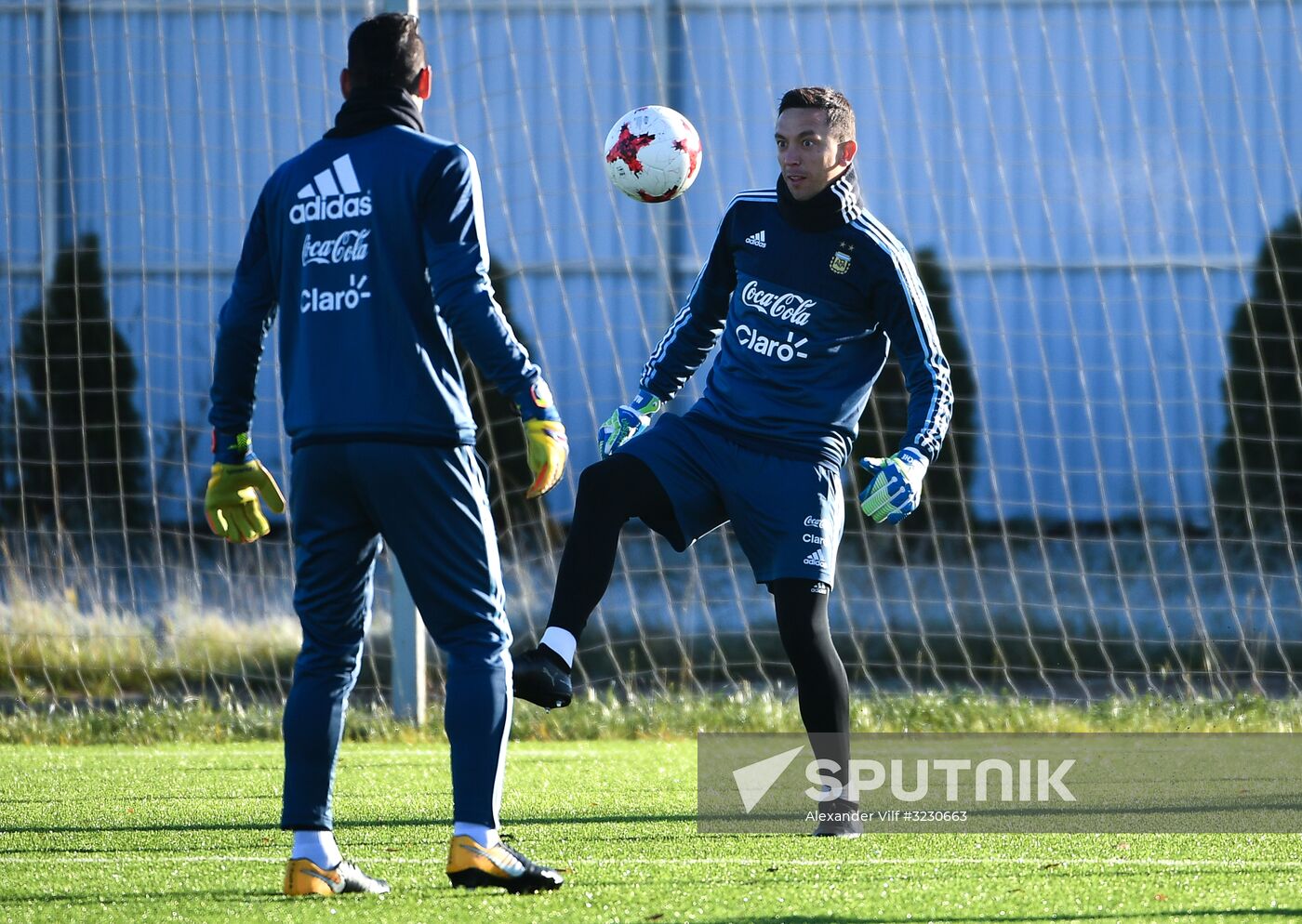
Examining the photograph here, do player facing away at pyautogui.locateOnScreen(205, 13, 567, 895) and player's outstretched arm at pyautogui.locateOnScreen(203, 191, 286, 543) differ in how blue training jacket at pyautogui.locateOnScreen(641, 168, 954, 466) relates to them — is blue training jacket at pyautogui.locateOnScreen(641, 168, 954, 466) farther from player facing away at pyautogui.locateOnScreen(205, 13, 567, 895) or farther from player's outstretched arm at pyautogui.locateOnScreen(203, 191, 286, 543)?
player's outstretched arm at pyautogui.locateOnScreen(203, 191, 286, 543)

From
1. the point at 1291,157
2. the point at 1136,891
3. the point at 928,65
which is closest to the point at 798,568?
the point at 1136,891

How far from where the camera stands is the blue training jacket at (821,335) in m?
4.32

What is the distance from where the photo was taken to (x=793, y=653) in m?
4.19

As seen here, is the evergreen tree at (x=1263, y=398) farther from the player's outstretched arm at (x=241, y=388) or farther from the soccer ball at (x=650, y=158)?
the player's outstretched arm at (x=241, y=388)

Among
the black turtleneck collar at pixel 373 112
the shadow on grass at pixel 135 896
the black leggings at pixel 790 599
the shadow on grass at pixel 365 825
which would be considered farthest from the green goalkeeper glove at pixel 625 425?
the shadow on grass at pixel 135 896

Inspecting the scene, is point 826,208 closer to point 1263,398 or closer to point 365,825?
point 365,825

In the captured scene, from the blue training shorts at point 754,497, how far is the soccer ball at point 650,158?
Answer: 84 cm

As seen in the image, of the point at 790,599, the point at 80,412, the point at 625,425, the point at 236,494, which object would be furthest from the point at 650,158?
the point at 80,412

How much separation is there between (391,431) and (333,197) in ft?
1.62

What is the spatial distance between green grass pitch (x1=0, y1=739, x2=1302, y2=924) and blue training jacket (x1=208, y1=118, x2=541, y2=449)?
96cm

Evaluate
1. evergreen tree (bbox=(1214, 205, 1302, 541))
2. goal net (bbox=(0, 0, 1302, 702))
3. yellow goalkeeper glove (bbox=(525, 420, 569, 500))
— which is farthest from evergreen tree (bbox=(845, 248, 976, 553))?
yellow goalkeeper glove (bbox=(525, 420, 569, 500))

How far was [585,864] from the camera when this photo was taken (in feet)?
12.1

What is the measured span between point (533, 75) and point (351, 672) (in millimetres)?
10337

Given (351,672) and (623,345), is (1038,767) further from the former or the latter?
(623,345)
